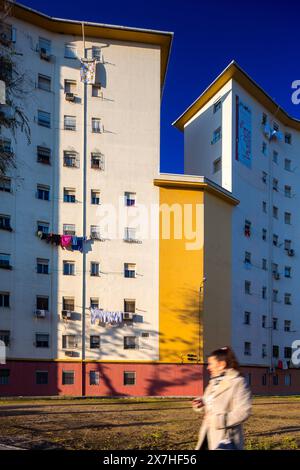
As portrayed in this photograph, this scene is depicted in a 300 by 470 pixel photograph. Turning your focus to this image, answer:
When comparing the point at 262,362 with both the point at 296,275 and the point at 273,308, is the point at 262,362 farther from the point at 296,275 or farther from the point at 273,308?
the point at 296,275

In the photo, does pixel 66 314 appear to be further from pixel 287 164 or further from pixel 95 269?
pixel 287 164

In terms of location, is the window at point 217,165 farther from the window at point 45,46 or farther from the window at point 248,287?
the window at point 45,46

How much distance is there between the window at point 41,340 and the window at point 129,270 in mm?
7455

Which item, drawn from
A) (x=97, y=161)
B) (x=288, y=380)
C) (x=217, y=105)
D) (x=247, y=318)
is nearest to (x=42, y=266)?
(x=97, y=161)

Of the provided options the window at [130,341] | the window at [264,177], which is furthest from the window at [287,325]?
the window at [130,341]

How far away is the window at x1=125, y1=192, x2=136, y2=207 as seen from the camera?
138 ft

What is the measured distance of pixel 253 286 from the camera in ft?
161

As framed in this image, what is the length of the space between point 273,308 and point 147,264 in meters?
16.3

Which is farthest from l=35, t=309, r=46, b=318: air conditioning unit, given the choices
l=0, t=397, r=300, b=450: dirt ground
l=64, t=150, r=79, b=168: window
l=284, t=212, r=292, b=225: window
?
l=284, t=212, r=292, b=225: window

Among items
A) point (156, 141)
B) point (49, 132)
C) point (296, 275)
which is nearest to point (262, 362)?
point (296, 275)

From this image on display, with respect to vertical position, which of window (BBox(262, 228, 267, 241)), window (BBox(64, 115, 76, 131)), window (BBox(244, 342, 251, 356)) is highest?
window (BBox(64, 115, 76, 131))

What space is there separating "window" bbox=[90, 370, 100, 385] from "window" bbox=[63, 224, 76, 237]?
10.1 meters

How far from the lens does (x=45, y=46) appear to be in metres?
42.3

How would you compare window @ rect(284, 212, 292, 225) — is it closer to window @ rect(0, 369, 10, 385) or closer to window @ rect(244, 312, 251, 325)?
window @ rect(244, 312, 251, 325)
